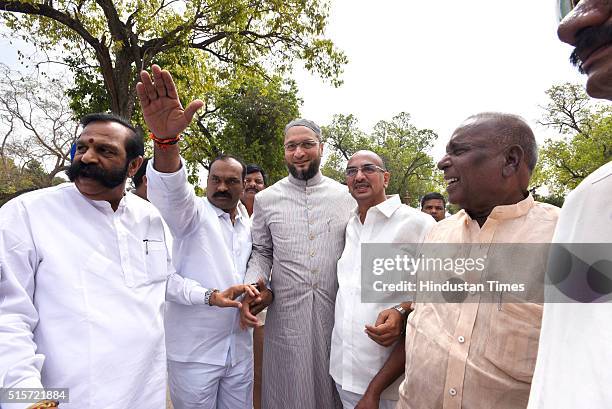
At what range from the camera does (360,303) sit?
2387 mm

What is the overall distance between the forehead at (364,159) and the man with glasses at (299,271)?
17.2 inches

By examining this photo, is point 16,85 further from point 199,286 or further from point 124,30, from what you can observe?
point 199,286

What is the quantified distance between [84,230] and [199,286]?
991mm

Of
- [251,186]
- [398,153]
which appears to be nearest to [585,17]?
[251,186]

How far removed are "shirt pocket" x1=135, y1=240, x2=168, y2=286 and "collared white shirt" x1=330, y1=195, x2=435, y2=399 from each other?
3.64 feet

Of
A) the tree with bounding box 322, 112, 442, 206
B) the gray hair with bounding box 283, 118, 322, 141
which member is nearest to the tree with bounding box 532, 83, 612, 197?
the tree with bounding box 322, 112, 442, 206

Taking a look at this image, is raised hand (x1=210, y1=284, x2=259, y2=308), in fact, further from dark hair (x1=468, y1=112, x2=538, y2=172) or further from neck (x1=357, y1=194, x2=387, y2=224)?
dark hair (x1=468, y1=112, x2=538, y2=172)

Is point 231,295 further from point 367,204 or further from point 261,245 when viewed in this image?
point 367,204

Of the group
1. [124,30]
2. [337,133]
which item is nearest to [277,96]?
[124,30]

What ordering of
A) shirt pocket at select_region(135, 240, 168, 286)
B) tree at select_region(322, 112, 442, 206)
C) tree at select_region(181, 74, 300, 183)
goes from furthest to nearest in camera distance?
tree at select_region(322, 112, 442, 206) → tree at select_region(181, 74, 300, 183) → shirt pocket at select_region(135, 240, 168, 286)

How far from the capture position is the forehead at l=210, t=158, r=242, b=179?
3199 mm

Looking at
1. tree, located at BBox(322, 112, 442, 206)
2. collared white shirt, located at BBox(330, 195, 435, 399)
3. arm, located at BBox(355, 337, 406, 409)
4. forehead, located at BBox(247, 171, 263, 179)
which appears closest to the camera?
arm, located at BBox(355, 337, 406, 409)

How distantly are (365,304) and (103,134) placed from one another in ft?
5.84

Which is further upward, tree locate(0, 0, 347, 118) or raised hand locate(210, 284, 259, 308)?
tree locate(0, 0, 347, 118)
